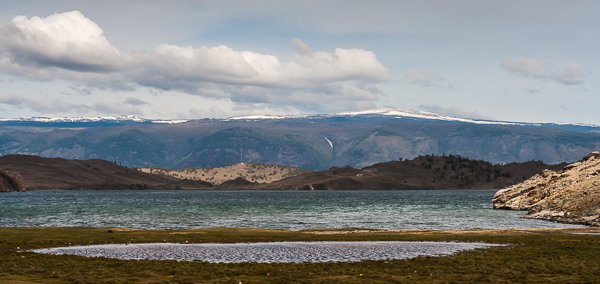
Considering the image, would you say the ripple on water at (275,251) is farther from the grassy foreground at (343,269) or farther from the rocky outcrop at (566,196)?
the rocky outcrop at (566,196)

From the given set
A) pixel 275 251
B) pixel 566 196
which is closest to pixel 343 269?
pixel 275 251

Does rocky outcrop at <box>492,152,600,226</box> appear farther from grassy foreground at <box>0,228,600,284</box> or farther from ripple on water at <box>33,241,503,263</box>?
ripple on water at <box>33,241,503,263</box>

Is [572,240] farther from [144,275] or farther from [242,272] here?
[144,275]

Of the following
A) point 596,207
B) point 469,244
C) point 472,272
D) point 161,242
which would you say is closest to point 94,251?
point 161,242

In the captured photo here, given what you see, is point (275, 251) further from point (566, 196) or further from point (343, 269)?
point (566, 196)

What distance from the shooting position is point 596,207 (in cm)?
8394

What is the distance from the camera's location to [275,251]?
46.5 metres

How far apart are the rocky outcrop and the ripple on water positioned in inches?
1745

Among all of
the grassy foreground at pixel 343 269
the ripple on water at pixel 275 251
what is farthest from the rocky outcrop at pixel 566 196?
the ripple on water at pixel 275 251

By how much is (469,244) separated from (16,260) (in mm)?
39371

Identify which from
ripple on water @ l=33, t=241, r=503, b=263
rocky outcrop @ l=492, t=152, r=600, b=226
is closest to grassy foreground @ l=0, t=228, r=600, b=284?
ripple on water @ l=33, t=241, r=503, b=263

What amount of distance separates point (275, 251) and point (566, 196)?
72.7 metres

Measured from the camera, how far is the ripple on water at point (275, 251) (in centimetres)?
4156

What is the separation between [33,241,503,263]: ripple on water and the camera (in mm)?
41562
